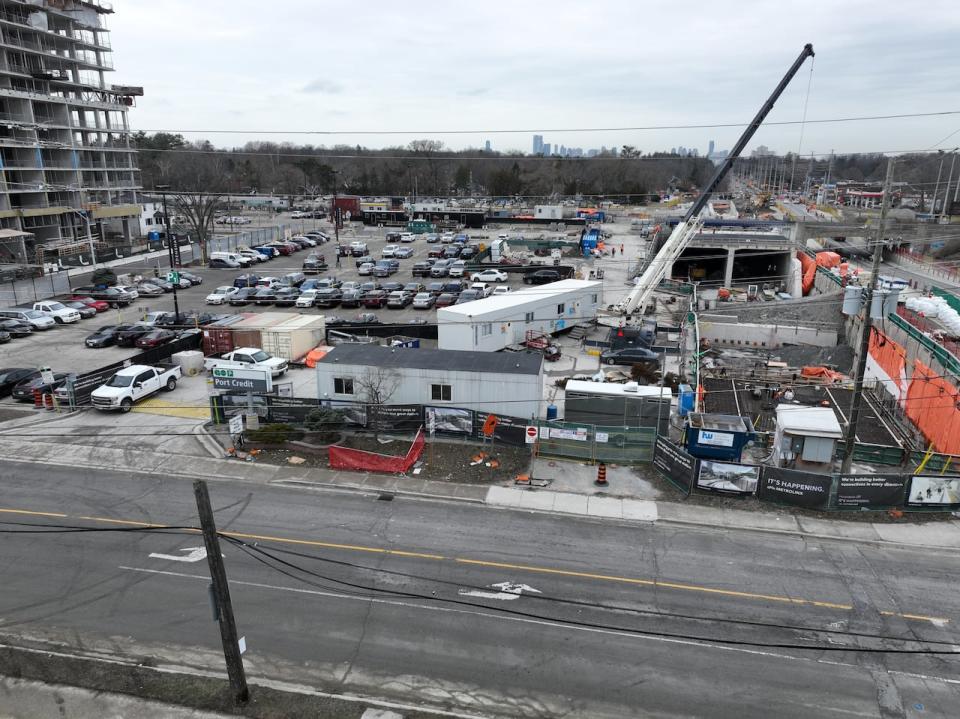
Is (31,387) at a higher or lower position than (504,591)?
higher

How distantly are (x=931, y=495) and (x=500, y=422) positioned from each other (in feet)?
44.6

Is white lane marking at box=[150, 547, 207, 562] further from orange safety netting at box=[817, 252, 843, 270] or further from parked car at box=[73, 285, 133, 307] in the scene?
orange safety netting at box=[817, 252, 843, 270]

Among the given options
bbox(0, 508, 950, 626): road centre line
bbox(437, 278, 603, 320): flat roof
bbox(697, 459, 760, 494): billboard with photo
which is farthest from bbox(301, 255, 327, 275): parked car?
bbox(697, 459, 760, 494): billboard with photo

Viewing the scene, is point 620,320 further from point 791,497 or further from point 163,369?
point 163,369

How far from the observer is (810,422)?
69.6 ft

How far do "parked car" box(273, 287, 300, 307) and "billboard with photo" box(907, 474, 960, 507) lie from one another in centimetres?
3879

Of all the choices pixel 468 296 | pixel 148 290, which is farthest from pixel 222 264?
pixel 468 296

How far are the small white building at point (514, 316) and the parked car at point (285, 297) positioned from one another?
17.3 m

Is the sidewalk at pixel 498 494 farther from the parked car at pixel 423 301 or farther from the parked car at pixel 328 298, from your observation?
the parked car at pixel 328 298

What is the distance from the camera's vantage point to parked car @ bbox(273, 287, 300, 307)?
4609 cm

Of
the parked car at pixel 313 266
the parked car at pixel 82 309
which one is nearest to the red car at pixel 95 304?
the parked car at pixel 82 309

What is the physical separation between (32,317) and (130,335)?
911cm

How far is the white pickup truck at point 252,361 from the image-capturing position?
96.1ft

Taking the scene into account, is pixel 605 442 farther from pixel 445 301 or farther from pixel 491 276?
pixel 491 276
